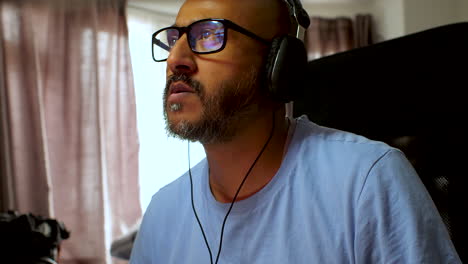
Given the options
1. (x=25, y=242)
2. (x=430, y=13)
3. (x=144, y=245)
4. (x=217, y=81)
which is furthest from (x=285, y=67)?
(x=430, y=13)

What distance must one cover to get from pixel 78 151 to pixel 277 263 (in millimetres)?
2149

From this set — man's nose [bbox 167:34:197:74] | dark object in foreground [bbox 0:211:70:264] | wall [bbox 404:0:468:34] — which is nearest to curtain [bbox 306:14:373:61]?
wall [bbox 404:0:468:34]

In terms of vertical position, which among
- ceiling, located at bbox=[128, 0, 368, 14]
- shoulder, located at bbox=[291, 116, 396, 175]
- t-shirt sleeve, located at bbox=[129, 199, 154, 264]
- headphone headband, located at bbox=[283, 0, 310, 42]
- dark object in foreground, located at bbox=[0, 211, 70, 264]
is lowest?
dark object in foreground, located at bbox=[0, 211, 70, 264]

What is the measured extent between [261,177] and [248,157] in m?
0.05

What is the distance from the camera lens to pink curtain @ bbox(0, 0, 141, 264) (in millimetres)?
2291

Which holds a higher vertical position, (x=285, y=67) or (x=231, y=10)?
(x=231, y=10)

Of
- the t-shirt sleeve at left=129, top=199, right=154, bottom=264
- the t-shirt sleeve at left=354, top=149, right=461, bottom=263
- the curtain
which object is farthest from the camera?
the curtain

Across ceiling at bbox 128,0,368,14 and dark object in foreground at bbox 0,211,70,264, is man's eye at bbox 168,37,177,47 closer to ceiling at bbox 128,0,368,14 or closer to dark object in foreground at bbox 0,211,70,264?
dark object in foreground at bbox 0,211,70,264

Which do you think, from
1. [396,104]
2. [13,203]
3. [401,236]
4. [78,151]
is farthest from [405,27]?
[13,203]

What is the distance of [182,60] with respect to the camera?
730 mm

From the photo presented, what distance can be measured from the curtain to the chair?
226 centimetres

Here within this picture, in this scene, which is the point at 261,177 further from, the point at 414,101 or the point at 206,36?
the point at 414,101

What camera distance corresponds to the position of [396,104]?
901 mm

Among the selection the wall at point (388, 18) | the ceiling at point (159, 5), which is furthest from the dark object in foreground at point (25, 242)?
the wall at point (388, 18)
